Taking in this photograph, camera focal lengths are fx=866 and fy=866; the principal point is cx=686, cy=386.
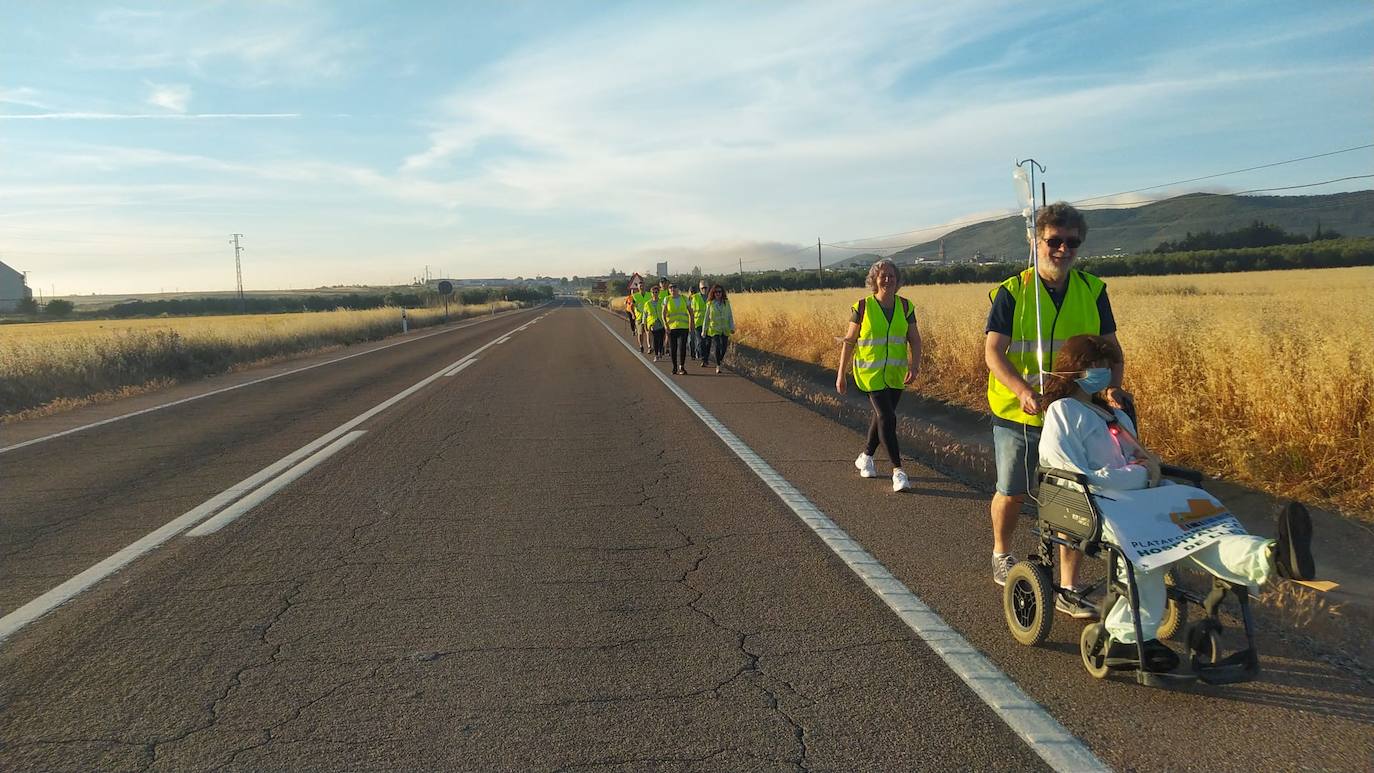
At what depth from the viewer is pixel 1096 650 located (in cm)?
343

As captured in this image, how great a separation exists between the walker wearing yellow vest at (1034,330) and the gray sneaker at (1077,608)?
145mm

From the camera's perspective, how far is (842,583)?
4.59 meters

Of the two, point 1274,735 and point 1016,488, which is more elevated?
point 1016,488

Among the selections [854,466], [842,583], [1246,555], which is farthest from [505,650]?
[854,466]

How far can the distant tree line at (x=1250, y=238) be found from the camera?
4384cm

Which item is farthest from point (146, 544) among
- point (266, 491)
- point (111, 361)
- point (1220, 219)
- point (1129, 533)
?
point (1220, 219)

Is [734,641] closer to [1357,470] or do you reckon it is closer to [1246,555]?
[1246,555]

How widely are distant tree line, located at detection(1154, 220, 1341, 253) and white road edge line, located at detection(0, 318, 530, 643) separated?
4739 cm

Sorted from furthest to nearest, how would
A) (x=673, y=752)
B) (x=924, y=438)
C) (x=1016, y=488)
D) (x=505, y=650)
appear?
(x=924, y=438) → (x=1016, y=488) → (x=505, y=650) → (x=673, y=752)

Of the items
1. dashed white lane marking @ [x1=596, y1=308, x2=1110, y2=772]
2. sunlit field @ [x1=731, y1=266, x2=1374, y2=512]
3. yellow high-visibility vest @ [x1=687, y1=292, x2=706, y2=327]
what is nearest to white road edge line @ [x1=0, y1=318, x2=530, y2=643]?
dashed white lane marking @ [x1=596, y1=308, x2=1110, y2=772]

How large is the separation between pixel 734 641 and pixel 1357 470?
5.25 meters

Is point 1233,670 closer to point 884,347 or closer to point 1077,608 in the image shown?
point 1077,608

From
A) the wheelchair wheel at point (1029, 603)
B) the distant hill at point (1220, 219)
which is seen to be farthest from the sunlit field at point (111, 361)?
the distant hill at point (1220, 219)

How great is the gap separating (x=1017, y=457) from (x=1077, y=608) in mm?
809
